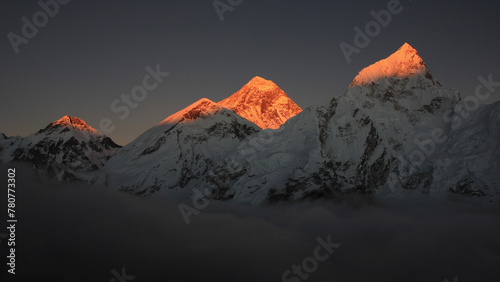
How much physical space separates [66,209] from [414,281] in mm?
166897

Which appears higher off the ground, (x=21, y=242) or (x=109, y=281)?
(x=21, y=242)

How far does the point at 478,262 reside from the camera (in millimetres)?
182000

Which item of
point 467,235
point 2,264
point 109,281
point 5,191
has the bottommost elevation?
point 467,235

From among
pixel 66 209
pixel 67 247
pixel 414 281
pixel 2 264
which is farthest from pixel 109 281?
pixel 414 281

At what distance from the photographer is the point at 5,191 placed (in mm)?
124188

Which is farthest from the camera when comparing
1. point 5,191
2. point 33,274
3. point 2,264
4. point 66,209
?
point 66,209

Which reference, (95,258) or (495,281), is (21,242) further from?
(495,281)

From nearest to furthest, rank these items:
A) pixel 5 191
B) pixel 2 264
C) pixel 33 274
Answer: pixel 5 191 → pixel 2 264 → pixel 33 274

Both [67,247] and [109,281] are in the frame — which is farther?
[109,281]

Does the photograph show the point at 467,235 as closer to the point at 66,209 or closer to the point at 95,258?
the point at 95,258

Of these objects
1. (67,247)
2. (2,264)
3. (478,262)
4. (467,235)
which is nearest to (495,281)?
(478,262)

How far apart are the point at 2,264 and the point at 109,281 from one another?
51916mm

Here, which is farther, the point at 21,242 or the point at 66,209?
the point at 66,209

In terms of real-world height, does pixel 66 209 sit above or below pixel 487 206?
above
